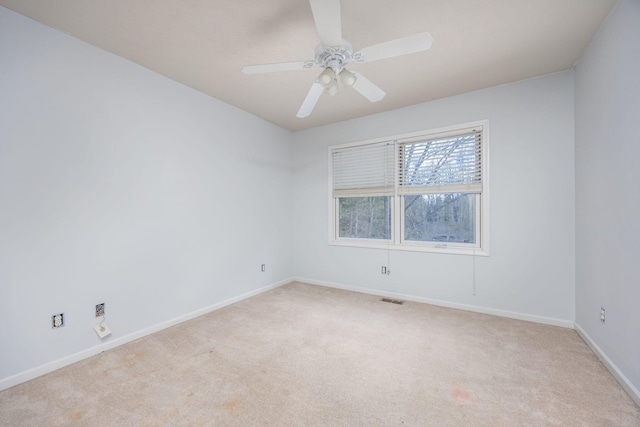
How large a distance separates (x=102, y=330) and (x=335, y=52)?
286cm

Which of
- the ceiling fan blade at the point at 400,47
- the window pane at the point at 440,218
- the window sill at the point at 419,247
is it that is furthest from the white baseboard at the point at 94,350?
the ceiling fan blade at the point at 400,47

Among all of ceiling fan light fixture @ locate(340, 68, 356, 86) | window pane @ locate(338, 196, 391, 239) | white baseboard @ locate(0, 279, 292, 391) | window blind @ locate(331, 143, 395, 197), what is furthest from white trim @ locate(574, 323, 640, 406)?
white baseboard @ locate(0, 279, 292, 391)

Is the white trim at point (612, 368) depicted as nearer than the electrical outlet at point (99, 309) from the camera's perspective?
Yes

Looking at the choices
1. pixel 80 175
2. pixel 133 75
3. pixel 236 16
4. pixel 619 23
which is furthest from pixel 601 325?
pixel 133 75

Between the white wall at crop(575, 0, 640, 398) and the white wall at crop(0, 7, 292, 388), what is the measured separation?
11.8ft

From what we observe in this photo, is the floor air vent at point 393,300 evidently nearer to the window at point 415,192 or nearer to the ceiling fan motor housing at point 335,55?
the window at point 415,192

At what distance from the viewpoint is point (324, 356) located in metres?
2.18

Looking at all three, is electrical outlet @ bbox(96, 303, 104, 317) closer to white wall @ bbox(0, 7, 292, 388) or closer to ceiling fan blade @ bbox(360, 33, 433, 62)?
white wall @ bbox(0, 7, 292, 388)

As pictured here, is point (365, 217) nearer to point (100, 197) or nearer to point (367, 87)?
point (367, 87)

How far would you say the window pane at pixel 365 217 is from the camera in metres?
3.84

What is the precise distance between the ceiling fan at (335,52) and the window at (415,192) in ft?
5.61

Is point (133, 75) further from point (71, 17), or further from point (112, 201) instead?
point (112, 201)

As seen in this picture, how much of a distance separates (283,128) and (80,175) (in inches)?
111

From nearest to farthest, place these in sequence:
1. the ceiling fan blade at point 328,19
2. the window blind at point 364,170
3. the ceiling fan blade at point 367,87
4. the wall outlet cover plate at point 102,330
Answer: the ceiling fan blade at point 328,19 → the ceiling fan blade at point 367,87 → the wall outlet cover plate at point 102,330 → the window blind at point 364,170
